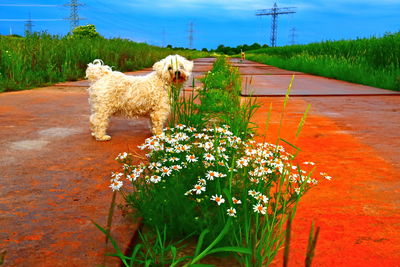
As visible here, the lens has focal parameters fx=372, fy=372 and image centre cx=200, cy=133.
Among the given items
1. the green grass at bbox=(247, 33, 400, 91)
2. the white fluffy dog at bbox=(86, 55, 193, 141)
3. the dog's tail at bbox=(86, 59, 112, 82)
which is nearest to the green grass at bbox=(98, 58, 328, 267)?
the white fluffy dog at bbox=(86, 55, 193, 141)

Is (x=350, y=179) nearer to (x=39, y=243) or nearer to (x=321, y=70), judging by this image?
(x=39, y=243)

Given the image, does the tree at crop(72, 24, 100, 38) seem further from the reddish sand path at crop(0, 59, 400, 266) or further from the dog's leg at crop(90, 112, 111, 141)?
the reddish sand path at crop(0, 59, 400, 266)

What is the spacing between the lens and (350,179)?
2.00 metres

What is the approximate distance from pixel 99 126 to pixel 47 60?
585 cm

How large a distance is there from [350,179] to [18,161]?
6.40 feet

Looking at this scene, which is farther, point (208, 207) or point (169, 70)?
point (169, 70)

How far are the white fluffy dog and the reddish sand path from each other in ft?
Result: 0.65

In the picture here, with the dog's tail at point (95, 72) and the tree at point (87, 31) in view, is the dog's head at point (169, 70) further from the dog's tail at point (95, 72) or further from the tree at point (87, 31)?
the tree at point (87, 31)

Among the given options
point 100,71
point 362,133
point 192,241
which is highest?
point 100,71

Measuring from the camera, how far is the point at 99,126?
3088 millimetres

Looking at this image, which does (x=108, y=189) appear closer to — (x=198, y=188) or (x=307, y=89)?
(x=198, y=188)

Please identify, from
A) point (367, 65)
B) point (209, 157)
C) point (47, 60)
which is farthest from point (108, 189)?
point (367, 65)

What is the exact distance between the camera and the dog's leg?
2997 mm

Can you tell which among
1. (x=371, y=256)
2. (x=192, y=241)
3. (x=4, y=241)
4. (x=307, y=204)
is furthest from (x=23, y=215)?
(x=371, y=256)
